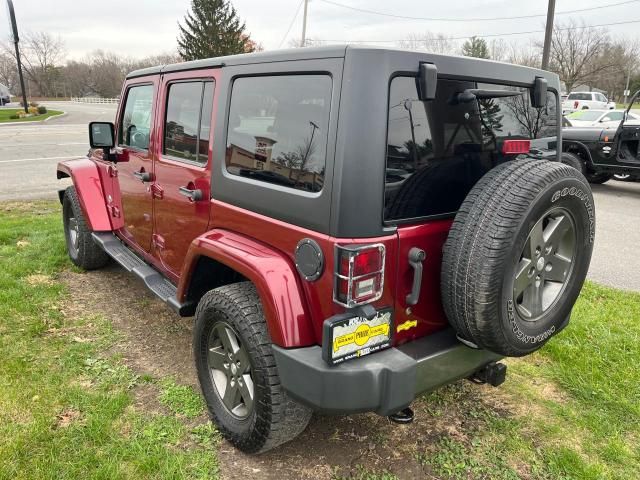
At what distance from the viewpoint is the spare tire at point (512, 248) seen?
1.95 m

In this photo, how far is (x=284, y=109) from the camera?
→ 222 cm

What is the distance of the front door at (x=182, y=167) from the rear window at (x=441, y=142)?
3.71ft

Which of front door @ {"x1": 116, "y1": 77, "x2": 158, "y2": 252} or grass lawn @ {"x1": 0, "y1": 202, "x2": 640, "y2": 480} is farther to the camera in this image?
front door @ {"x1": 116, "y1": 77, "x2": 158, "y2": 252}

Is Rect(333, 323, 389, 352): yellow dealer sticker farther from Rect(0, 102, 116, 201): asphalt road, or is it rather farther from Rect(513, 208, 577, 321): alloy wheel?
Rect(0, 102, 116, 201): asphalt road

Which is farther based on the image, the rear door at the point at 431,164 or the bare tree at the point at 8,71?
the bare tree at the point at 8,71

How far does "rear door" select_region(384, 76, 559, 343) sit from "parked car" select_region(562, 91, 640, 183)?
790 centimetres

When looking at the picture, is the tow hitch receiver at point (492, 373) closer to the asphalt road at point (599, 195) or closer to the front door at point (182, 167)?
the front door at point (182, 167)

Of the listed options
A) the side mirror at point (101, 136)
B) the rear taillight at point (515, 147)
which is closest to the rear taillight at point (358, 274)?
the rear taillight at point (515, 147)

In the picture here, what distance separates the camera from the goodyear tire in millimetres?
4551

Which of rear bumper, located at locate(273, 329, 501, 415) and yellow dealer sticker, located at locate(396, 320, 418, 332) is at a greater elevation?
yellow dealer sticker, located at locate(396, 320, 418, 332)

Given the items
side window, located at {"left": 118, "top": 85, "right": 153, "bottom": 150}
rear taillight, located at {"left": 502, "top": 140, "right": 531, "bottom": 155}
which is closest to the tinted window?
rear taillight, located at {"left": 502, "top": 140, "right": 531, "bottom": 155}

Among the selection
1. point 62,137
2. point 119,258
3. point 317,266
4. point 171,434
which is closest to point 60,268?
point 119,258

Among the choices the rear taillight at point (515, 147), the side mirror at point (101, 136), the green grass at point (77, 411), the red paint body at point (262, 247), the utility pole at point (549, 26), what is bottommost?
the green grass at point (77, 411)

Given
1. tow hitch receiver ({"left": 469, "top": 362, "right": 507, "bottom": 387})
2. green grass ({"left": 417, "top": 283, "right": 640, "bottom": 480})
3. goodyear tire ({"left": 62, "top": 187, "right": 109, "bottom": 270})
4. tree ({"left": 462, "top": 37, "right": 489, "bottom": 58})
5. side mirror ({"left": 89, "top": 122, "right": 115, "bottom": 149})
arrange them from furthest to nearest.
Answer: tree ({"left": 462, "top": 37, "right": 489, "bottom": 58})
goodyear tire ({"left": 62, "top": 187, "right": 109, "bottom": 270})
side mirror ({"left": 89, "top": 122, "right": 115, "bottom": 149})
tow hitch receiver ({"left": 469, "top": 362, "right": 507, "bottom": 387})
green grass ({"left": 417, "top": 283, "right": 640, "bottom": 480})
